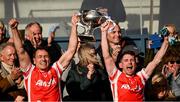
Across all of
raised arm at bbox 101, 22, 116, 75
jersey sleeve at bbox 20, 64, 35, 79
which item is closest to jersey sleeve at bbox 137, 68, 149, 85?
raised arm at bbox 101, 22, 116, 75

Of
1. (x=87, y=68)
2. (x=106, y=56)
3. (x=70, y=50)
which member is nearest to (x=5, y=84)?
(x=70, y=50)

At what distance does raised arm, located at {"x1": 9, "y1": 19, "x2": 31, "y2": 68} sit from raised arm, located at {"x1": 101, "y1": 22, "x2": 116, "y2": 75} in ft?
2.79

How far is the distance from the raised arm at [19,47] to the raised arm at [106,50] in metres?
0.85

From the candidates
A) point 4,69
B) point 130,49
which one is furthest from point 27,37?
point 130,49

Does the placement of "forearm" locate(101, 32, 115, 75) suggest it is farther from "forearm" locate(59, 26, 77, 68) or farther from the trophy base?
"forearm" locate(59, 26, 77, 68)

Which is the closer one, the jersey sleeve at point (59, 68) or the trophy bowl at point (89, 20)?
the jersey sleeve at point (59, 68)

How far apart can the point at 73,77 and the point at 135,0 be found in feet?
5.82

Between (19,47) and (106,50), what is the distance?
0.97 m

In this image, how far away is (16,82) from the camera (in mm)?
7324

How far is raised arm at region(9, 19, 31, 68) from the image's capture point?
6941 millimetres

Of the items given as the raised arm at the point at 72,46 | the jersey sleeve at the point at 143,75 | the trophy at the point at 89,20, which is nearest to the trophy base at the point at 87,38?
the trophy at the point at 89,20

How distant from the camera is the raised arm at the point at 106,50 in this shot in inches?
279

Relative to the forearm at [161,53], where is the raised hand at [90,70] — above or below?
below

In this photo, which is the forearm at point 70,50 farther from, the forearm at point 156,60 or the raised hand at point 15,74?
the forearm at point 156,60
